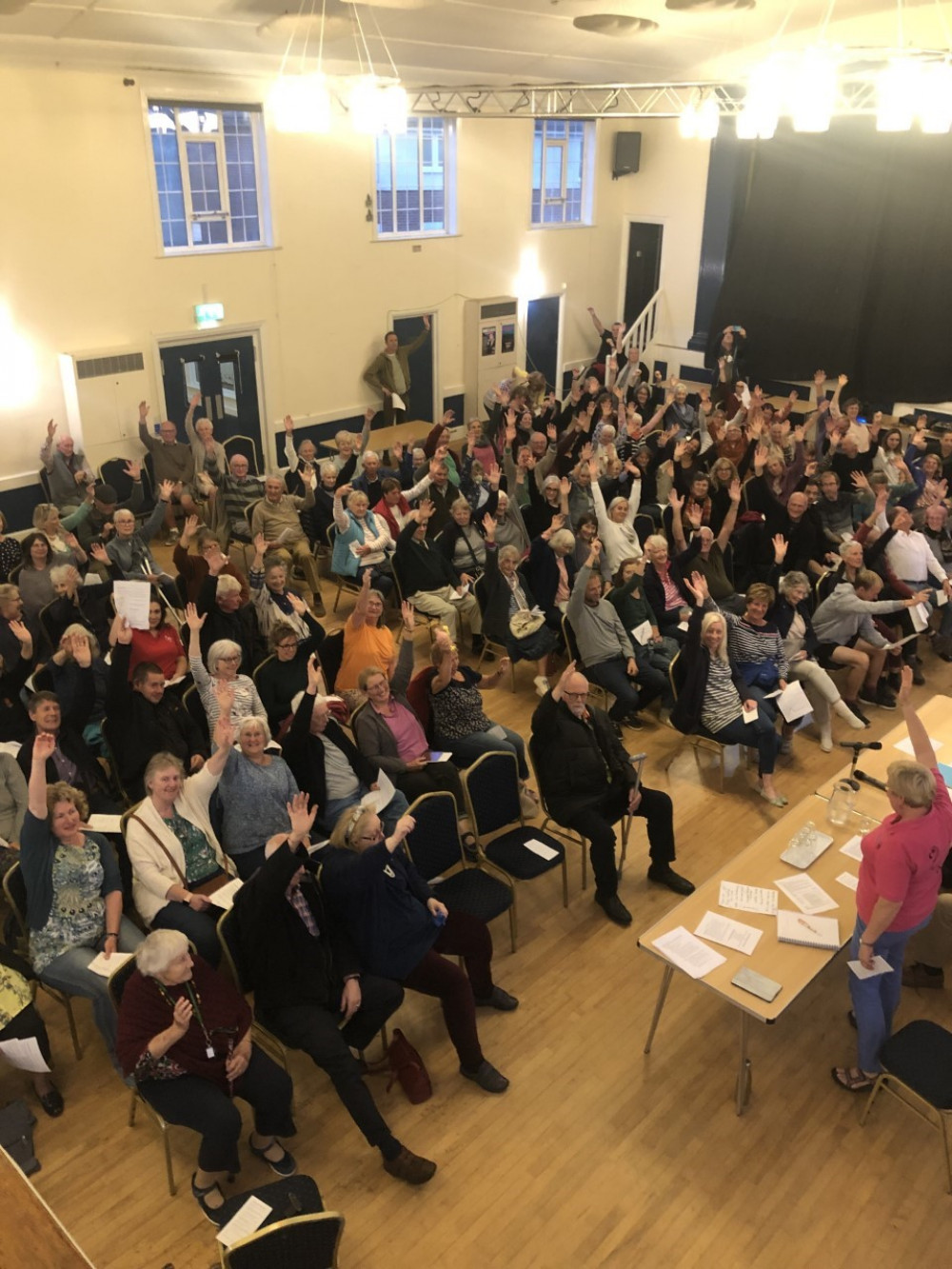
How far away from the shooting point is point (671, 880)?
5.25m

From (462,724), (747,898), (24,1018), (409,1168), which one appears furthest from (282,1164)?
(462,724)

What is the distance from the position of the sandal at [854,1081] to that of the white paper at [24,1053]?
3.32 m

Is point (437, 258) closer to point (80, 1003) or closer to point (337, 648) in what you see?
point (337, 648)

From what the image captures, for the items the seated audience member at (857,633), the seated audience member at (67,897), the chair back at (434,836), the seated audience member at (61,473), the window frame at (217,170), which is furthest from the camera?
the window frame at (217,170)

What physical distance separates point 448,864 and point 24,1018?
1.96 metres

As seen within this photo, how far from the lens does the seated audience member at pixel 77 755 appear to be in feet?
15.3

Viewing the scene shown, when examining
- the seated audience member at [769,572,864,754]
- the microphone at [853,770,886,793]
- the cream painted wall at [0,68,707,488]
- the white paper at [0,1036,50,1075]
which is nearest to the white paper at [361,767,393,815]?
the white paper at [0,1036,50,1075]

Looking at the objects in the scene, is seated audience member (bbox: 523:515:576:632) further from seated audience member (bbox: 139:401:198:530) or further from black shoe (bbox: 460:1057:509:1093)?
seated audience member (bbox: 139:401:198:530)

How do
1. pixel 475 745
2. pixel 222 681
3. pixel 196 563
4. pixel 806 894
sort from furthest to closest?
pixel 196 563 → pixel 475 745 → pixel 222 681 → pixel 806 894

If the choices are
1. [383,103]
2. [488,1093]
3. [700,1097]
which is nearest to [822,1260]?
[700,1097]

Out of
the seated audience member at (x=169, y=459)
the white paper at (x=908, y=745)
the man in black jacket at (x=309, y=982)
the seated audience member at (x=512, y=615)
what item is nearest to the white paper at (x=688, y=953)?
the man in black jacket at (x=309, y=982)

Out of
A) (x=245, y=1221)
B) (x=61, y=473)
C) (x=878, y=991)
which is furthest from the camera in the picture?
(x=61, y=473)

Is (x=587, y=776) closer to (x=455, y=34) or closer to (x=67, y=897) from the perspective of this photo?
(x=67, y=897)

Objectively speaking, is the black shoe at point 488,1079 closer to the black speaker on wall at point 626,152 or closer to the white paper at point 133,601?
the white paper at point 133,601
